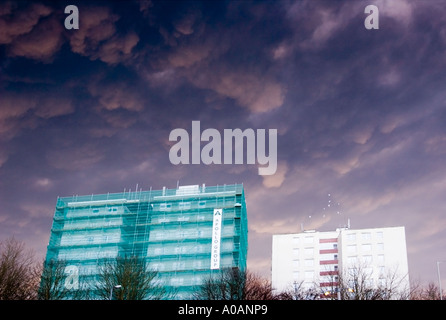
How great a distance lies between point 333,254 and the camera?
10600 cm

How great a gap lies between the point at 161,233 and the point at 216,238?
1070 centimetres

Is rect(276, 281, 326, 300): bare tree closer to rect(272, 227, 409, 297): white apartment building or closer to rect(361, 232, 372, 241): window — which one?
rect(272, 227, 409, 297): white apartment building

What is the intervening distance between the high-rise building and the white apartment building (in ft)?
69.0

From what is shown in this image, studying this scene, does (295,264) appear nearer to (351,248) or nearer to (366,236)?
(351,248)

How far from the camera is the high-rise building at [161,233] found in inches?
3051

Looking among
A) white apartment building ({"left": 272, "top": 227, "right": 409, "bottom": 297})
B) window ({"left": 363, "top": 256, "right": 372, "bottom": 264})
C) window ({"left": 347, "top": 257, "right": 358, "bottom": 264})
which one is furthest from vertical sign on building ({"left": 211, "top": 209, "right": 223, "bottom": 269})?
window ({"left": 363, "top": 256, "right": 372, "bottom": 264})

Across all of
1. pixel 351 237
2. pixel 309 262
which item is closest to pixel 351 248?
pixel 351 237

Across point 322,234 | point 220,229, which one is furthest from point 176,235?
point 322,234

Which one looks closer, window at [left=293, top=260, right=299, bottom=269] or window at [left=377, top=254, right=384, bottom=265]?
window at [left=377, top=254, right=384, bottom=265]

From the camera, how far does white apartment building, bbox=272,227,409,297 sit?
320 feet

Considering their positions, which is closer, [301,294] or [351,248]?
[301,294]

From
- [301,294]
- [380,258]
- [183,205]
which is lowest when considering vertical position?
[301,294]

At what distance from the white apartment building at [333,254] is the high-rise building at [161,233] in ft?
69.0

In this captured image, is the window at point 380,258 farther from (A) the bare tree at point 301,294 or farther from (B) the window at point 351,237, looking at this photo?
(A) the bare tree at point 301,294
